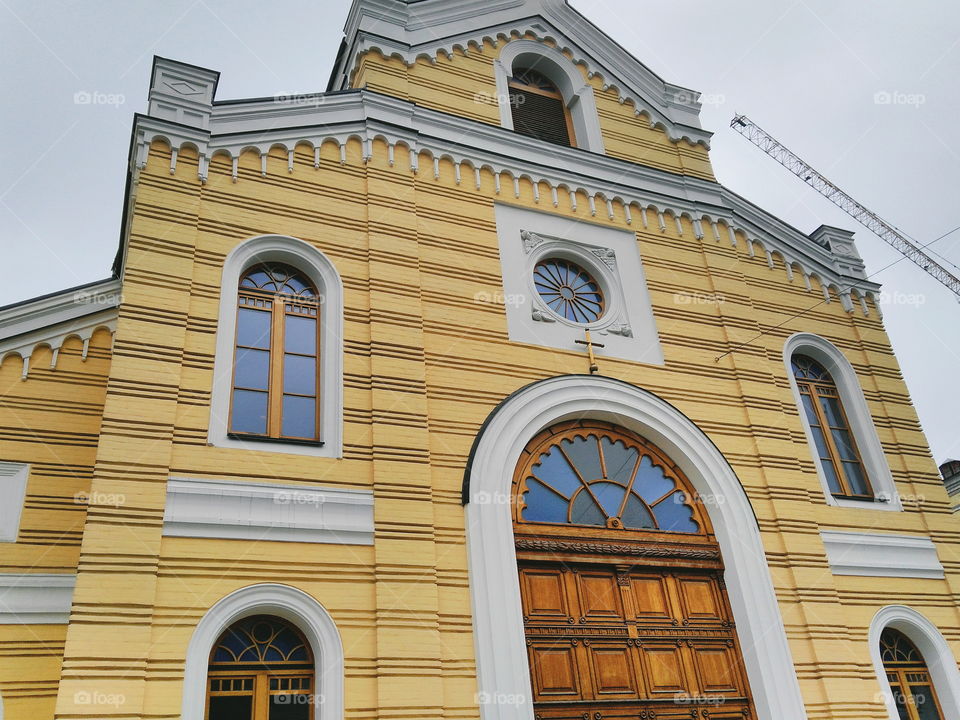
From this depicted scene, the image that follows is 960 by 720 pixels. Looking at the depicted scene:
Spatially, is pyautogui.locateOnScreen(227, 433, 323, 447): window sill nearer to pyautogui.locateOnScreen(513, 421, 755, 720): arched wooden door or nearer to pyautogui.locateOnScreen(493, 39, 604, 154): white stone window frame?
pyautogui.locateOnScreen(513, 421, 755, 720): arched wooden door

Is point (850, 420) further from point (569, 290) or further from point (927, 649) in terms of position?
point (569, 290)

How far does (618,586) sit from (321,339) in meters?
4.98

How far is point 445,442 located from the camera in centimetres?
1043

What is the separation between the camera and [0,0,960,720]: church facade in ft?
28.7

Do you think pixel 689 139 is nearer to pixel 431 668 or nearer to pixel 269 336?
pixel 269 336

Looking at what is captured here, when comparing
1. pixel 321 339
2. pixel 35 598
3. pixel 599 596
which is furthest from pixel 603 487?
pixel 35 598

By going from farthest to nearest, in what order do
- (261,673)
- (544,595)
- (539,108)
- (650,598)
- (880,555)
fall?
(539,108) → (880,555) → (650,598) → (544,595) → (261,673)

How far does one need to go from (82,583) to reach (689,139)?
41.8ft

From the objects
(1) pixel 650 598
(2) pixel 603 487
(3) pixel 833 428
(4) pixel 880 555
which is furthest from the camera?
(3) pixel 833 428

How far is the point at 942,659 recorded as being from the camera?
12.0 m

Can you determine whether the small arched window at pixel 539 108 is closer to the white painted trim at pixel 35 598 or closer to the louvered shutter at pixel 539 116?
the louvered shutter at pixel 539 116

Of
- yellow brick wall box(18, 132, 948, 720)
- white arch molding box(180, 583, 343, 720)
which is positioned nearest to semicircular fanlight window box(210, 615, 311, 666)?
white arch molding box(180, 583, 343, 720)

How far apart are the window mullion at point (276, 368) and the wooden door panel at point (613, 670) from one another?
4.64m

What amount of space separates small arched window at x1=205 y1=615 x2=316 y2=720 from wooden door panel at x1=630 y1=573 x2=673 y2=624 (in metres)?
4.27
